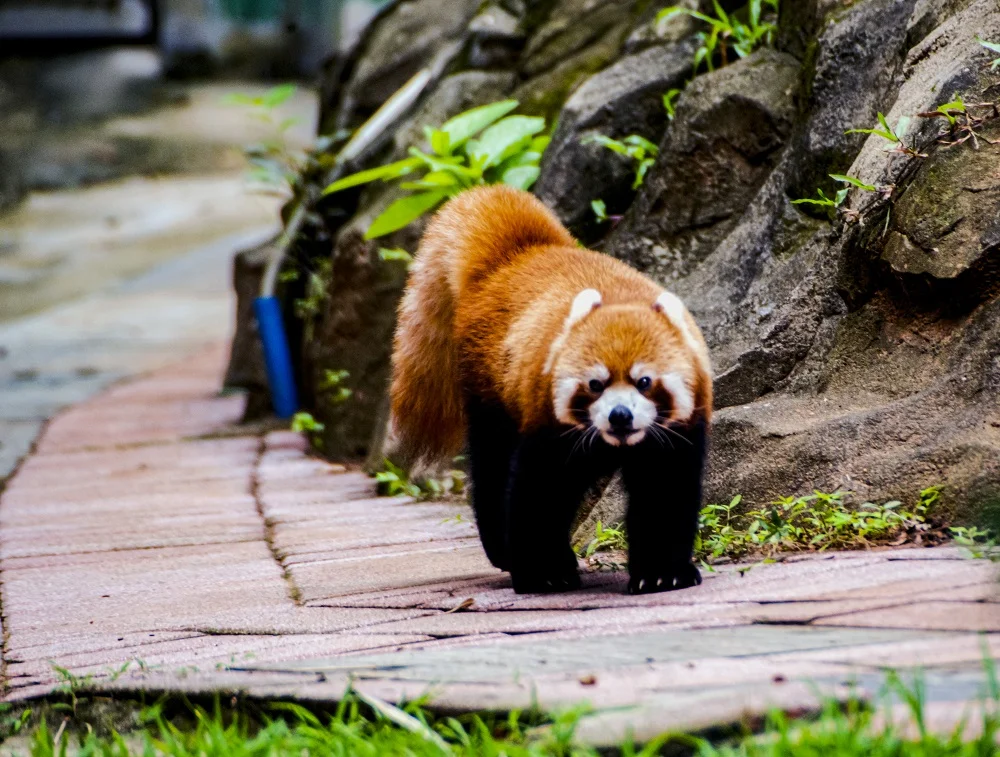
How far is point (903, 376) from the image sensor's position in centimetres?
385

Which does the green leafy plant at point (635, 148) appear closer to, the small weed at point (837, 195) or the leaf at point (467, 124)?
the leaf at point (467, 124)

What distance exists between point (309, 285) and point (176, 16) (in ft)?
57.4

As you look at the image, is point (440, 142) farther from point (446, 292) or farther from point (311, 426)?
point (311, 426)

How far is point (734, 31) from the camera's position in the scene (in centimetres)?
539

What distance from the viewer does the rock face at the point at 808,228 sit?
3678mm

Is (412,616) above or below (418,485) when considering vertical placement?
above

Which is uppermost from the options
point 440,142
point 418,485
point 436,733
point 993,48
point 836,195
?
point 993,48

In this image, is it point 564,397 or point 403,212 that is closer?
point 564,397

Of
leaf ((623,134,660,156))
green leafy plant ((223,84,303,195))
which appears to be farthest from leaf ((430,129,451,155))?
green leafy plant ((223,84,303,195))

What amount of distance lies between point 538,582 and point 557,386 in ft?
1.99

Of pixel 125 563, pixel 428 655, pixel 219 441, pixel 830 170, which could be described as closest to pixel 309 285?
pixel 219 441

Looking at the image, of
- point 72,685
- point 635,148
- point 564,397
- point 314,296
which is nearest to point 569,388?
point 564,397

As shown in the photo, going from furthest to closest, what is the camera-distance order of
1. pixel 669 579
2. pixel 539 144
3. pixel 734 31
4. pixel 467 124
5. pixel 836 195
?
pixel 539 144 → pixel 467 124 → pixel 734 31 → pixel 836 195 → pixel 669 579

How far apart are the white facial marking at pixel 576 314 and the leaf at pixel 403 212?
2303 millimetres
